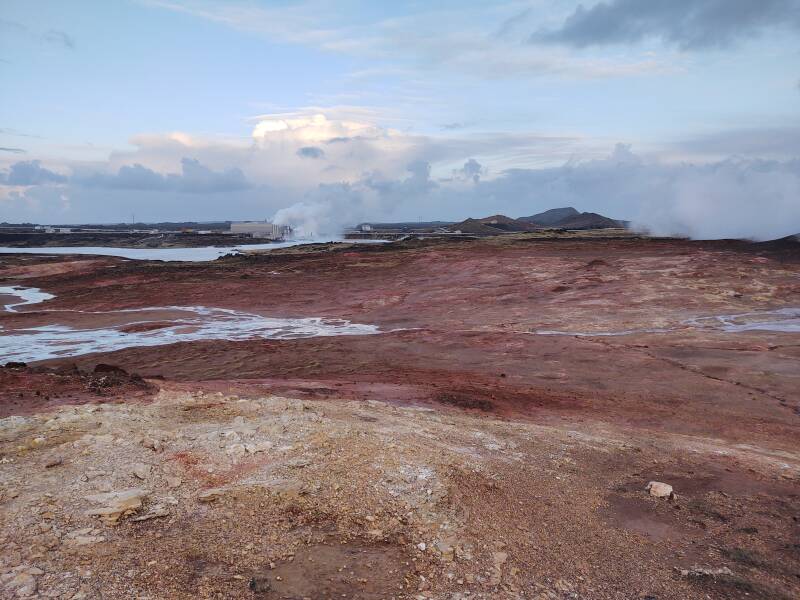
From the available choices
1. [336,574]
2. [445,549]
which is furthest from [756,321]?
[336,574]

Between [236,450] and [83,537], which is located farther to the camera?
[236,450]

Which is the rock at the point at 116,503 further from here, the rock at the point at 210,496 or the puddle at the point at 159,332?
the puddle at the point at 159,332

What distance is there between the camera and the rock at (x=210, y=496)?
22.9ft

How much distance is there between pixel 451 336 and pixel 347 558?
1921cm

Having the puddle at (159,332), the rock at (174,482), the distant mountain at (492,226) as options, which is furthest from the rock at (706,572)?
the distant mountain at (492,226)

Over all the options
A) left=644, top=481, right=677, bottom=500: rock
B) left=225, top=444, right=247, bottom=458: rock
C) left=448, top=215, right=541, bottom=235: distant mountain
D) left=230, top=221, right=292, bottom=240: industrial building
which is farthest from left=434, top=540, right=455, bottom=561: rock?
left=448, top=215, right=541, bottom=235: distant mountain

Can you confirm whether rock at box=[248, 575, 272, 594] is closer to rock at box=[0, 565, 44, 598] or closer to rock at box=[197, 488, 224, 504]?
rock at box=[197, 488, 224, 504]

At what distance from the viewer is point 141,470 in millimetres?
7648

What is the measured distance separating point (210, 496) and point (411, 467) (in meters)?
2.83

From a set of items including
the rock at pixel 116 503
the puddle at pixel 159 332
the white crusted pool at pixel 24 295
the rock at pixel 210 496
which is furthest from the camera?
the white crusted pool at pixel 24 295

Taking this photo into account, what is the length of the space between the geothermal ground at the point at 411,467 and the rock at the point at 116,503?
0.03 m

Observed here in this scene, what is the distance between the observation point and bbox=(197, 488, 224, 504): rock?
6.98 metres

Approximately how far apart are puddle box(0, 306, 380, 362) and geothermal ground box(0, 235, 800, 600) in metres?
0.51

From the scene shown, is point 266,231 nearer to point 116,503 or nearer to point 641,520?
point 116,503
